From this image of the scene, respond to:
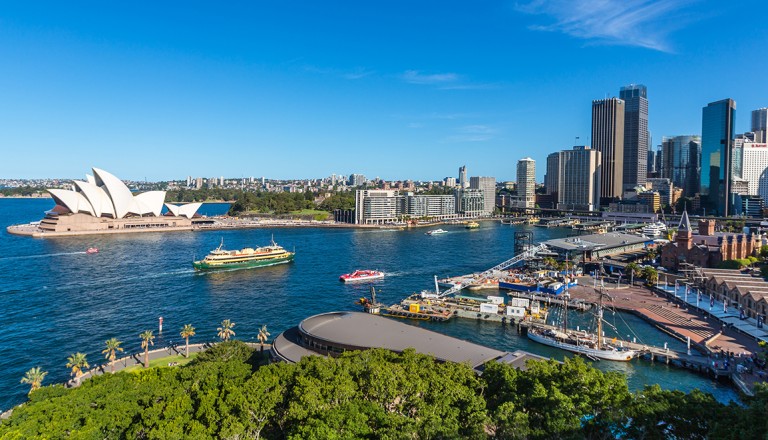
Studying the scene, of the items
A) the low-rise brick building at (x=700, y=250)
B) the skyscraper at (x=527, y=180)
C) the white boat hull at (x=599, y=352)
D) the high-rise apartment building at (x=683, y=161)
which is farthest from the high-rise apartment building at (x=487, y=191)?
the white boat hull at (x=599, y=352)

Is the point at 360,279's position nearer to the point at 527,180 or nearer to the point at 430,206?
the point at 430,206

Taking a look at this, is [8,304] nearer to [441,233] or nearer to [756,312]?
[756,312]

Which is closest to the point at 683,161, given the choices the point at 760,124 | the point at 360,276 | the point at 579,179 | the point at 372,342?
the point at 760,124

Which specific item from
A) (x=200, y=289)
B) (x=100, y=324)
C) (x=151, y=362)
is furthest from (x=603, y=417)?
(x=200, y=289)

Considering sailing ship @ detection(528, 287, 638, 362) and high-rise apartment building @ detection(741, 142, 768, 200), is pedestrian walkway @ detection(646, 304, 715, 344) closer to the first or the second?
sailing ship @ detection(528, 287, 638, 362)

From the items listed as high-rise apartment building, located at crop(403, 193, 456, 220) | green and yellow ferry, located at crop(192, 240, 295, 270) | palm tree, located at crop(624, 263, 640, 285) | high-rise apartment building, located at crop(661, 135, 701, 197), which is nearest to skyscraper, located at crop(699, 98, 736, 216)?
high-rise apartment building, located at crop(661, 135, 701, 197)

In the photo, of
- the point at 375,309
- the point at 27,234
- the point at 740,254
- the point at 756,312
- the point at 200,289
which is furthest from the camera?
the point at 27,234
